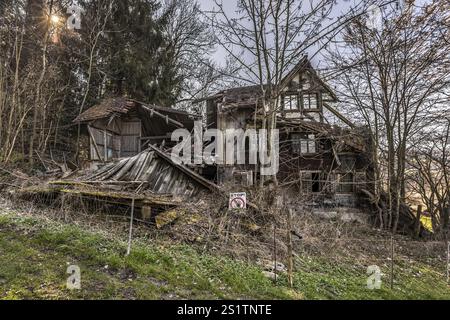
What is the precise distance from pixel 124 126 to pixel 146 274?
1369 cm

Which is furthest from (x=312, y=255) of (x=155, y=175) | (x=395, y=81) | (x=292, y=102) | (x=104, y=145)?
(x=104, y=145)

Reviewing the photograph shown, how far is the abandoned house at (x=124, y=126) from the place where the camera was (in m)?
14.7

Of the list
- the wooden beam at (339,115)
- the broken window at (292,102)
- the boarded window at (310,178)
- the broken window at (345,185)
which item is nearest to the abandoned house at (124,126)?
the broken window at (292,102)

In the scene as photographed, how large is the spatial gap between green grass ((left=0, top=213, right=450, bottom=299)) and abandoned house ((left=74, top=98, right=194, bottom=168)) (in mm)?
9117

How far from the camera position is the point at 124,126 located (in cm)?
1650

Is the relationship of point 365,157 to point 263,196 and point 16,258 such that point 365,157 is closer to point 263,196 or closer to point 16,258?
point 263,196

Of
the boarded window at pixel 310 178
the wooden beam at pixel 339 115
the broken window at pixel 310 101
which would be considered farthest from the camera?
the broken window at pixel 310 101

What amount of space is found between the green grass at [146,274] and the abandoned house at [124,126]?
9117 mm

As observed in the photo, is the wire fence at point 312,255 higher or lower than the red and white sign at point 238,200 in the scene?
lower

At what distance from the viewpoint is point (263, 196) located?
7.29m

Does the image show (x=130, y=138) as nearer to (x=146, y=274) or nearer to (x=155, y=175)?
(x=155, y=175)

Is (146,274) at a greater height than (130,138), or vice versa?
(130,138)

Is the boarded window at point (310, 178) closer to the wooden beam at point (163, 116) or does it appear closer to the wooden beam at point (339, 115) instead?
the wooden beam at point (339, 115)
